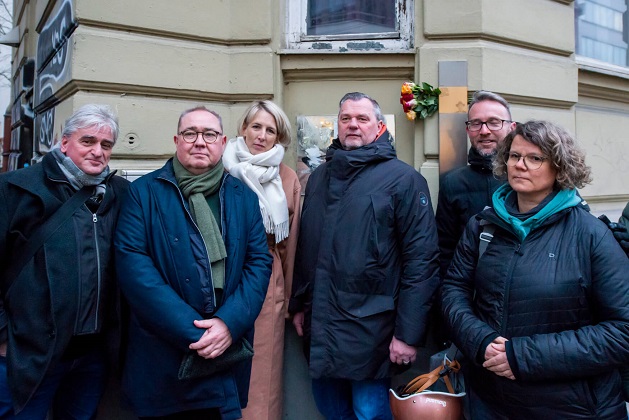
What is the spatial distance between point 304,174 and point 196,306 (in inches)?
60.9

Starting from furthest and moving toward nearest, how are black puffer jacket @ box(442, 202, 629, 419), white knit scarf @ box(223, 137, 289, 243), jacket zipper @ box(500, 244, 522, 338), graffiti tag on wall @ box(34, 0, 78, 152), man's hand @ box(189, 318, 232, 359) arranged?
graffiti tag on wall @ box(34, 0, 78, 152) → white knit scarf @ box(223, 137, 289, 243) → man's hand @ box(189, 318, 232, 359) → jacket zipper @ box(500, 244, 522, 338) → black puffer jacket @ box(442, 202, 629, 419)

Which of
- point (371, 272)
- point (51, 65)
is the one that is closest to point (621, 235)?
point (371, 272)

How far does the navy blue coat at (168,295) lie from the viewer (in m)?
2.08

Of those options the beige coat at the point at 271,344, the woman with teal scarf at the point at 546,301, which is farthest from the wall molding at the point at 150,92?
the woman with teal scarf at the point at 546,301

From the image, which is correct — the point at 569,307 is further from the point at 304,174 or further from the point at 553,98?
the point at 553,98

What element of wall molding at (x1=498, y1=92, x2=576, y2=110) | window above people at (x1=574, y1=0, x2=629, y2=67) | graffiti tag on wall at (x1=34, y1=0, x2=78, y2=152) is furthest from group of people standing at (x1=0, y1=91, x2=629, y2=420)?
window above people at (x1=574, y1=0, x2=629, y2=67)

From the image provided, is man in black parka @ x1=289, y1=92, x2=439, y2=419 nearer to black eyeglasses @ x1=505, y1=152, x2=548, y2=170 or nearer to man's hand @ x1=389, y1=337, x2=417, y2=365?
man's hand @ x1=389, y1=337, x2=417, y2=365

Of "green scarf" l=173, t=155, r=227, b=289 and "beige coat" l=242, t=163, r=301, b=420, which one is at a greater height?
"green scarf" l=173, t=155, r=227, b=289

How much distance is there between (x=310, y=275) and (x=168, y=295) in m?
0.80

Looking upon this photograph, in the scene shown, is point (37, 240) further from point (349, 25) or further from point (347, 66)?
point (349, 25)

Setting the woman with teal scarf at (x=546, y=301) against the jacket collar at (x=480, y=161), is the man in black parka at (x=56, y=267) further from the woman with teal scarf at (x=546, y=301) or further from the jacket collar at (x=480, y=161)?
the jacket collar at (x=480, y=161)

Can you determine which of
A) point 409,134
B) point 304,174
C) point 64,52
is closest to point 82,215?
point 304,174

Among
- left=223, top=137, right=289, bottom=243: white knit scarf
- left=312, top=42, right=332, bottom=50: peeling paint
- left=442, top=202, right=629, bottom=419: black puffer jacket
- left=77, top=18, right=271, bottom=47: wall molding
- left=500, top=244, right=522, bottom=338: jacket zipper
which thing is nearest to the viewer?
left=442, top=202, right=629, bottom=419: black puffer jacket

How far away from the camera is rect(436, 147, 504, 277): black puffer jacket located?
271 cm
